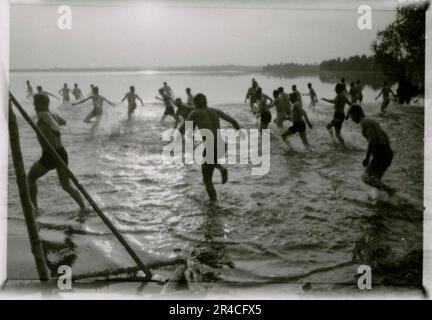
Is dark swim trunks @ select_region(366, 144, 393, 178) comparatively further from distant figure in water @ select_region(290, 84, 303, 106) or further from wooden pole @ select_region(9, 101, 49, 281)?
wooden pole @ select_region(9, 101, 49, 281)

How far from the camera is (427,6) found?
4.67m

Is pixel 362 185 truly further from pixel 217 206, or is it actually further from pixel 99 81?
pixel 99 81

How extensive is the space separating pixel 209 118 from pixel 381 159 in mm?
2186

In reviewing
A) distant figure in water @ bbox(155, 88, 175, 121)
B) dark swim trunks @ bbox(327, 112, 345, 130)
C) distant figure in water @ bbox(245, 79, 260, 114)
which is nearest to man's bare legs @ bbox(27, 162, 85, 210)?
distant figure in water @ bbox(155, 88, 175, 121)

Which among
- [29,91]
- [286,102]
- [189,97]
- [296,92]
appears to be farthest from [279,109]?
[29,91]

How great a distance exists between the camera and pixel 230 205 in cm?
528

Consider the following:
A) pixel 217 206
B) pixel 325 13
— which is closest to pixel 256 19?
pixel 325 13

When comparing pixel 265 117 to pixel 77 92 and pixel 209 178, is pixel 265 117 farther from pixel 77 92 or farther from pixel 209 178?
pixel 77 92

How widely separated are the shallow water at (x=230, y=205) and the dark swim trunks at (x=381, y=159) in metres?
0.19

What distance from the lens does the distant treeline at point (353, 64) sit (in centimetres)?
520

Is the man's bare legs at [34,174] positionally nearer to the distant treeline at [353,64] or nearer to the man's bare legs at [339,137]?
the distant treeline at [353,64]

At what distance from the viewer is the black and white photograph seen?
4316 millimetres

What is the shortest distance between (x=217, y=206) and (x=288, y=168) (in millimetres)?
1242

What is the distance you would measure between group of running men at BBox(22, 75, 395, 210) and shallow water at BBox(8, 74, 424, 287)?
148 mm
